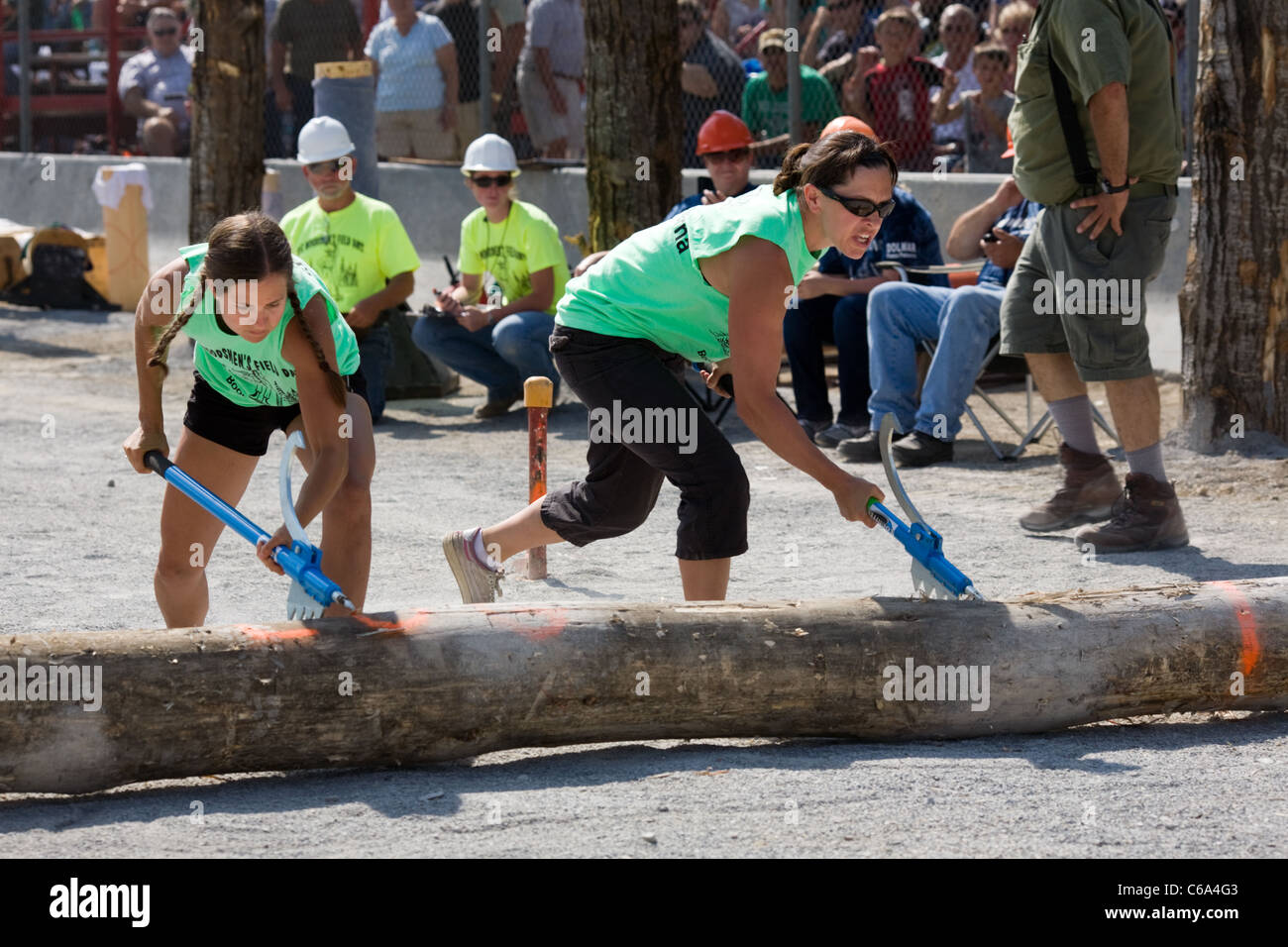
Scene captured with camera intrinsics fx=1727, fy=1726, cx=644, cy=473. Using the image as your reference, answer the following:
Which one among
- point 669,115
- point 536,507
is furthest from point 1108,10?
point 669,115

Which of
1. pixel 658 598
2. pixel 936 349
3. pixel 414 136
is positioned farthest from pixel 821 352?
pixel 414 136

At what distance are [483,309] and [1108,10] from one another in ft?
13.6

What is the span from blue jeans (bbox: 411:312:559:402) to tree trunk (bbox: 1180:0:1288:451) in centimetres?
333

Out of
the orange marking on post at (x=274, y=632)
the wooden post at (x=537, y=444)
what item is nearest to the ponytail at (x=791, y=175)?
the orange marking on post at (x=274, y=632)

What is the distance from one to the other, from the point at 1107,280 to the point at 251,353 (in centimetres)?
309

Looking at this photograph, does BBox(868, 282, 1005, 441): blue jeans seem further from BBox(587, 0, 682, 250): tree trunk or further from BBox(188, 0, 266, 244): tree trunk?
BBox(188, 0, 266, 244): tree trunk

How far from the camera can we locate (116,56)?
1464cm

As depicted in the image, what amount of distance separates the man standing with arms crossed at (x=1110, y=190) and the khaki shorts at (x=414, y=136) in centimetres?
723

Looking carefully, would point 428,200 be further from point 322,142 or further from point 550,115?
point 322,142

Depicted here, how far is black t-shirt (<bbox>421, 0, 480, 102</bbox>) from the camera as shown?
40.7 ft

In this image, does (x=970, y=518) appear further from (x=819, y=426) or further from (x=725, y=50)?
(x=725, y=50)

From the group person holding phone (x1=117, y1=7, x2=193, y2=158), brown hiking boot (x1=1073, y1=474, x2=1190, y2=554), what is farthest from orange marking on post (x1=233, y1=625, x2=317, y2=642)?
person holding phone (x1=117, y1=7, x2=193, y2=158)

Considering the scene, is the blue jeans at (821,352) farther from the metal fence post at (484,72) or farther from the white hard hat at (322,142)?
the metal fence post at (484,72)

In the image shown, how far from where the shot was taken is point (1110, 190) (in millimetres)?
5930
